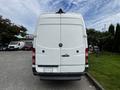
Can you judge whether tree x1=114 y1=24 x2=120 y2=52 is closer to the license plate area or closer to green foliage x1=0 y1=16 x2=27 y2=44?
the license plate area

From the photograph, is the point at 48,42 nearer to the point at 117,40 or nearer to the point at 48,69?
the point at 48,69

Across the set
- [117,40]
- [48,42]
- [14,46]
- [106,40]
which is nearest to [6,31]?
[14,46]

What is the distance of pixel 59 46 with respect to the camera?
8.64 meters

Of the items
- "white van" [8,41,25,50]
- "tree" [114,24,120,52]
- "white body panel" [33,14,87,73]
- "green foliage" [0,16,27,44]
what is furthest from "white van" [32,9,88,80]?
"green foliage" [0,16,27,44]

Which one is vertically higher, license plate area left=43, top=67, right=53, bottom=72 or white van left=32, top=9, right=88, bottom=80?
white van left=32, top=9, right=88, bottom=80

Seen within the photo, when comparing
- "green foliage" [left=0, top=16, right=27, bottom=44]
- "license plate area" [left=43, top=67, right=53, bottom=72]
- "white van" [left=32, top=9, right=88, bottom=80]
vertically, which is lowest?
"license plate area" [left=43, top=67, right=53, bottom=72]

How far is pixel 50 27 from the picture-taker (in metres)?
8.62

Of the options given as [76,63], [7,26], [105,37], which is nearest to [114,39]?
[105,37]

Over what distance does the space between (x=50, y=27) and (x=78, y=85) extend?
8.93 ft

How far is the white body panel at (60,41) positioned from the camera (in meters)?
8.60

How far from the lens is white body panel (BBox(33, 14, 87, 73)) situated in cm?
860

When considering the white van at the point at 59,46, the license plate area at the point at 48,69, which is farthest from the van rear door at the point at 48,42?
the license plate area at the point at 48,69

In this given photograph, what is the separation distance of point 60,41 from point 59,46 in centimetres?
19

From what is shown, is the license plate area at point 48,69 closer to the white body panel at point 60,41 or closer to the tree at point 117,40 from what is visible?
the white body panel at point 60,41
